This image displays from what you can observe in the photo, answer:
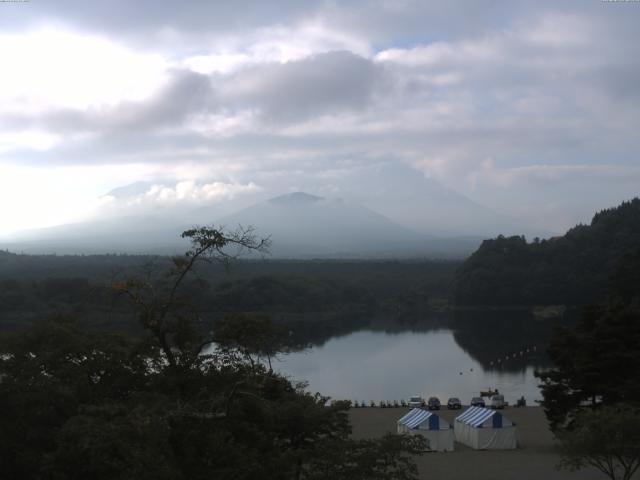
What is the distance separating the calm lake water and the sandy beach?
299cm

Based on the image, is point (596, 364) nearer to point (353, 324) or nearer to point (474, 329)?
point (474, 329)

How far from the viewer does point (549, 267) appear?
4109 cm

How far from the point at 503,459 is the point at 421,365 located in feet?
40.6

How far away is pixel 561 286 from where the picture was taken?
39656 mm

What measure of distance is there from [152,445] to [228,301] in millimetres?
32062

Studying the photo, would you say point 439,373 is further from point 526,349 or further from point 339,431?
point 339,431

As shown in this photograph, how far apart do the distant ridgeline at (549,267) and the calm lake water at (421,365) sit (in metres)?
10.5

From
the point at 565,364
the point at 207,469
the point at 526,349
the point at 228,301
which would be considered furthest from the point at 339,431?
the point at 228,301

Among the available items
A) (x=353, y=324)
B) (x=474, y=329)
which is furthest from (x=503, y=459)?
(x=353, y=324)

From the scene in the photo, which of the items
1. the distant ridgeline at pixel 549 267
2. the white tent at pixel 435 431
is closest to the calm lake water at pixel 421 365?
the white tent at pixel 435 431

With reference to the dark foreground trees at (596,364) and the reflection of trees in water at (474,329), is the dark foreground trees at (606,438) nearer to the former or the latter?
the dark foreground trees at (596,364)

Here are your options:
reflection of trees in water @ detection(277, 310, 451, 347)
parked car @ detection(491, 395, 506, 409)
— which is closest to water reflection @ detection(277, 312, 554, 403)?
reflection of trees in water @ detection(277, 310, 451, 347)

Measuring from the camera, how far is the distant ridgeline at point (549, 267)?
39562mm

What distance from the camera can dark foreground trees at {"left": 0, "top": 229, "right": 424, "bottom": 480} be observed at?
3.97m
